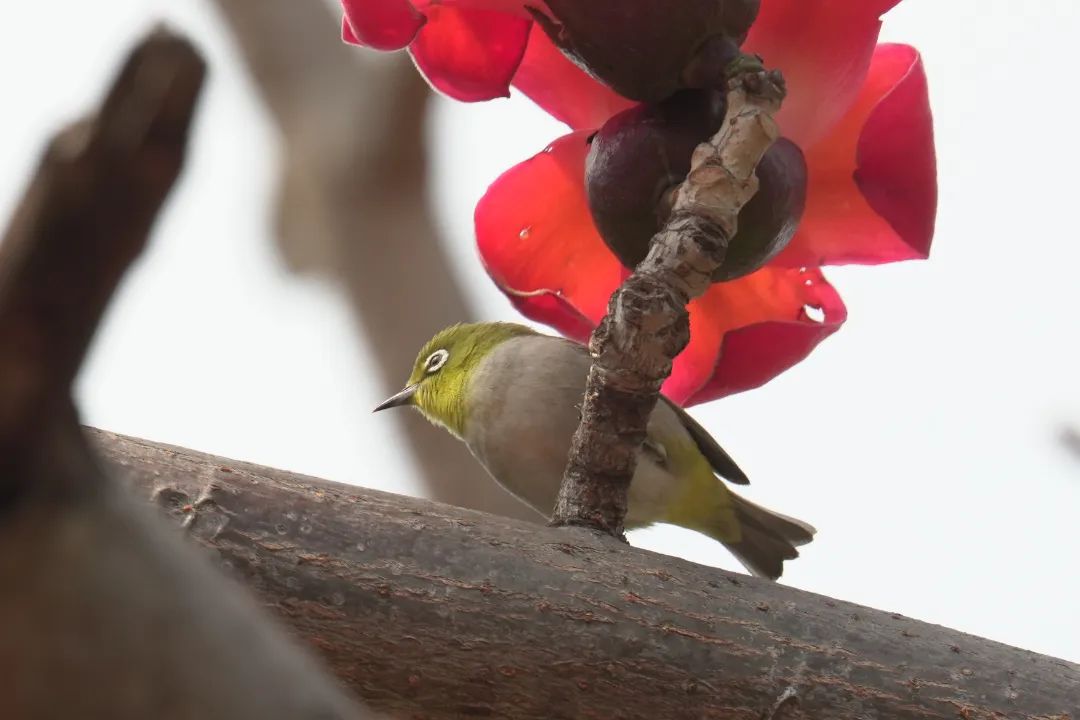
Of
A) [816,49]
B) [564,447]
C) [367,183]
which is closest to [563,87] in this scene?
[816,49]

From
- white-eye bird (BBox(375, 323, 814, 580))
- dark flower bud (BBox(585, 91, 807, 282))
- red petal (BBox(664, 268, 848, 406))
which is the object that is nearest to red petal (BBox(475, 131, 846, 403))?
red petal (BBox(664, 268, 848, 406))

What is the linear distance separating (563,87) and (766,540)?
0.94 meters

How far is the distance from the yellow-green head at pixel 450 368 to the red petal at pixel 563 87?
86 cm

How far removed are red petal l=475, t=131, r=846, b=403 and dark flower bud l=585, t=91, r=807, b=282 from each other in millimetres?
103

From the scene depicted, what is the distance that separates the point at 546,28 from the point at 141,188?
63 centimetres

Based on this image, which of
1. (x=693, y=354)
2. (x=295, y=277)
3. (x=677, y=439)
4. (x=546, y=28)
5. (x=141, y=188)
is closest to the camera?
(x=141, y=188)

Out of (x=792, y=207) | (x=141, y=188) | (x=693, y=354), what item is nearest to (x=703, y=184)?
(x=792, y=207)

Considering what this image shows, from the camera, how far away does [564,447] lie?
5.26 ft

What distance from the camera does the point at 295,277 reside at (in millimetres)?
2434

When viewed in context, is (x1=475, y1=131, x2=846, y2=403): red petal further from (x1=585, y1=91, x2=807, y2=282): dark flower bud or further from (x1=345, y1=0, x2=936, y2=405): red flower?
(x1=585, y1=91, x2=807, y2=282): dark flower bud

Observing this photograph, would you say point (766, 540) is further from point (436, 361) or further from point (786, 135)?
point (786, 135)

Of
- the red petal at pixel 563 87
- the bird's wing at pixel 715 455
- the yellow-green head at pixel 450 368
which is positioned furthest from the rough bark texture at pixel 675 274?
the yellow-green head at pixel 450 368

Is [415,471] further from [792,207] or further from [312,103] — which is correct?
[792,207]

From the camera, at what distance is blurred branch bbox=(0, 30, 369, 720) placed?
26 centimetres
